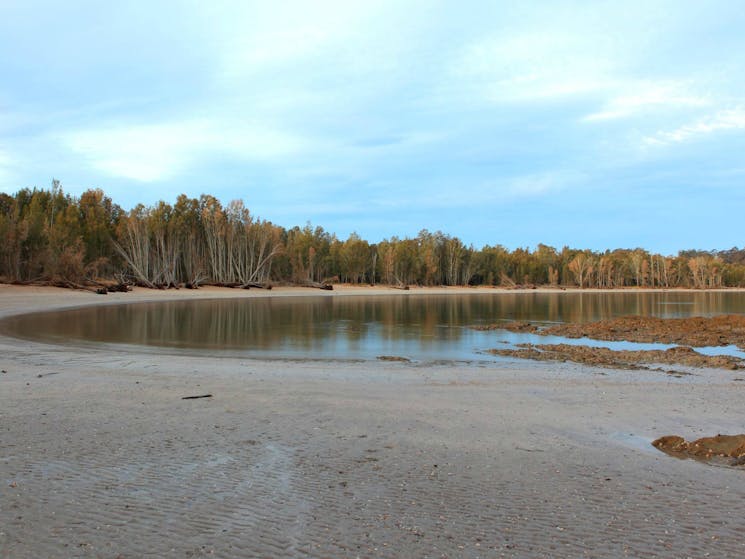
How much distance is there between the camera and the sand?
11.7 feet

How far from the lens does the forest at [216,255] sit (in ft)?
166

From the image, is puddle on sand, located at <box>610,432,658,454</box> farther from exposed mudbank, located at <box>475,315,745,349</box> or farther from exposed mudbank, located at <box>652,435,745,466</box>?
exposed mudbank, located at <box>475,315,745,349</box>

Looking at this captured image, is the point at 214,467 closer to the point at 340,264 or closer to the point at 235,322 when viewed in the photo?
the point at 235,322

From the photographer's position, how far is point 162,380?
975cm

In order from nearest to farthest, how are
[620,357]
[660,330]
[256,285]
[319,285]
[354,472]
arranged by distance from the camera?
[354,472] < [620,357] < [660,330] < [256,285] < [319,285]

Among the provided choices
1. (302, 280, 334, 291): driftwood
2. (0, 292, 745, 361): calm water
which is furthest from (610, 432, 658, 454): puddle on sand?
(302, 280, 334, 291): driftwood

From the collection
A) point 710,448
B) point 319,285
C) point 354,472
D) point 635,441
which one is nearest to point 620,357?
point 635,441

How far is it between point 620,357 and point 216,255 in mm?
66478

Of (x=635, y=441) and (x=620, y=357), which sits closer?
(x=635, y=441)

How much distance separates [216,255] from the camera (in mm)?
74375

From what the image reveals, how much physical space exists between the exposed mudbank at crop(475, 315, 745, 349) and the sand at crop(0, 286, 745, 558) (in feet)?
36.5

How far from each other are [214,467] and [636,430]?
532cm

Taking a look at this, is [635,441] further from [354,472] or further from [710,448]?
[354,472]

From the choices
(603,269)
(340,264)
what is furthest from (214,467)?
(603,269)
